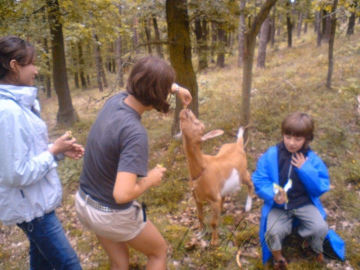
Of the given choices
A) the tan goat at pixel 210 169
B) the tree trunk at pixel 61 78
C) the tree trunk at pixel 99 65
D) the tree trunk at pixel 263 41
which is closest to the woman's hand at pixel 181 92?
the tan goat at pixel 210 169

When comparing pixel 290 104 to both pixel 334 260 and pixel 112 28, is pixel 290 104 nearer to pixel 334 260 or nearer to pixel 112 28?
pixel 334 260

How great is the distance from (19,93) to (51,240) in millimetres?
1129

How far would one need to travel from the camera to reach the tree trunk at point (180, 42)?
5641 mm

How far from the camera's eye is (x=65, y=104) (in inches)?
385

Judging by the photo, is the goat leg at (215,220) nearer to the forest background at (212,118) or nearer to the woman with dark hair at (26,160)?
the forest background at (212,118)

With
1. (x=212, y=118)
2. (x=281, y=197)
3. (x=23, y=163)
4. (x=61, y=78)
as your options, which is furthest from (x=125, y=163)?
(x=61, y=78)

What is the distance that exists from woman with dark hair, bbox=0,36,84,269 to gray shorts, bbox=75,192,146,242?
276 mm

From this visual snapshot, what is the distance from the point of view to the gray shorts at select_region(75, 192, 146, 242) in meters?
2.03

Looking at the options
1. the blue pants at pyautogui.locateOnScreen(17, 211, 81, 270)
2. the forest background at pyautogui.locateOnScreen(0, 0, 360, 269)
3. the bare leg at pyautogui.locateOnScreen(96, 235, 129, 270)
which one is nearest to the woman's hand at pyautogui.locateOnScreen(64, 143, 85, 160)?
the blue pants at pyautogui.locateOnScreen(17, 211, 81, 270)

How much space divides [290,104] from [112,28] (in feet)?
20.1

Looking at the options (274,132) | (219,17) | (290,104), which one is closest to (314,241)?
(274,132)

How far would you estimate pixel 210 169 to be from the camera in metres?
3.31

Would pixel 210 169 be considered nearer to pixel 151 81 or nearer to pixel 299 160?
pixel 299 160

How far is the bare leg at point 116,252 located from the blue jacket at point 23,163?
53 cm
